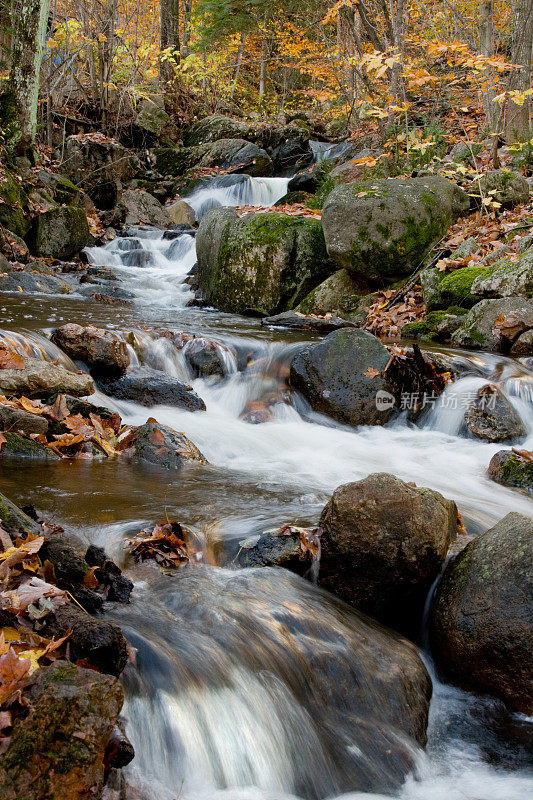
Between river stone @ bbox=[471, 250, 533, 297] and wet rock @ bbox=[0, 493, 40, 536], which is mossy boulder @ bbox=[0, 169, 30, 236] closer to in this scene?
river stone @ bbox=[471, 250, 533, 297]

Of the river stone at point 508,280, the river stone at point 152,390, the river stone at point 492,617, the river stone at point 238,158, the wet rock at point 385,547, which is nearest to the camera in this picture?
the river stone at point 492,617

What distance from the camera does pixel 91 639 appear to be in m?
2.11

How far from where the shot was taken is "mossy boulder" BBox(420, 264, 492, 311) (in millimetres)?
9539

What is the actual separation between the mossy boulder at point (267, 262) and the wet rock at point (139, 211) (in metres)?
5.70

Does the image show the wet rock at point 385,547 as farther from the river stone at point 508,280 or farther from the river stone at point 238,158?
the river stone at point 238,158

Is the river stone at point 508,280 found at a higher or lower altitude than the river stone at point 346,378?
higher

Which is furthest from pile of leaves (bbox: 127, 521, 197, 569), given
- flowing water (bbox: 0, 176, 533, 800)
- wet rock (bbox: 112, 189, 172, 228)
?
wet rock (bbox: 112, 189, 172, 228)

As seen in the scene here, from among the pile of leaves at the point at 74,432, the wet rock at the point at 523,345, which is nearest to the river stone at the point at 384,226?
the wet rock at the point at 523,345

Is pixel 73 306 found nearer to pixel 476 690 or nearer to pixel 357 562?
pixel 357 562

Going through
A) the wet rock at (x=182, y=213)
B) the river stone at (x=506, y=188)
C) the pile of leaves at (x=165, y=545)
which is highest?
the river stone at (x=506, y=188)

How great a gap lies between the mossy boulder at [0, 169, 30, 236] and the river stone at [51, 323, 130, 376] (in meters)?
6.77

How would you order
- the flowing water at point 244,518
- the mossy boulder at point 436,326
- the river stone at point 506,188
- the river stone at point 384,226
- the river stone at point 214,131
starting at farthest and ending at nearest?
the river stone at point 214,131 < the river stone at point 506,188 < the river stone at point 384,226 < the mossy boulder at point 436,326 < the flowing water at point 244,518

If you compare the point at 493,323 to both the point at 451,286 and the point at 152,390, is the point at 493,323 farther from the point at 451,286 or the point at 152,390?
the point at 152,390

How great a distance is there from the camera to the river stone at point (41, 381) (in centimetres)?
542
